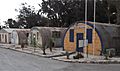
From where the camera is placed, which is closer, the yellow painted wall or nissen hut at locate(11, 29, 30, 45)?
the yellow painted wall

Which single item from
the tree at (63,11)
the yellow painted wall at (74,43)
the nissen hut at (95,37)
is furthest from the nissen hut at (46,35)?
the tree at (63,11)

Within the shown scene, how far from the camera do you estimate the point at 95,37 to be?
26.4 m

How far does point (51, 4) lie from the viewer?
57656mm

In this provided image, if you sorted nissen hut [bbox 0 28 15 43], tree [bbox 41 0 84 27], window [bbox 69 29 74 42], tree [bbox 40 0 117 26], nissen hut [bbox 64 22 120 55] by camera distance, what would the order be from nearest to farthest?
1. nissen hut [bbox 64 22 120 55]
2. window [bbox 69 29 74 42]
3. tree [bbox 40 0 117 26]
4. tree [bbox 41 0 84 27]
5. nissen hut [bbox 0 28 15 43]

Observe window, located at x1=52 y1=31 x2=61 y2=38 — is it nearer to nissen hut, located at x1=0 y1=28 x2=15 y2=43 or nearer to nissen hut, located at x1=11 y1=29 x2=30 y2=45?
nissen hut, located at x1=11 y1=29 x2=30 y2=45

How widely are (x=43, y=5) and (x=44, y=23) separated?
7.78 metres

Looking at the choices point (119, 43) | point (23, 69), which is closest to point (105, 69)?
point (23, 69)

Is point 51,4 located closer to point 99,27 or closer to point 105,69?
point 99,27

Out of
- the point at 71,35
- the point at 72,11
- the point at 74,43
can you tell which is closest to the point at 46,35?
the point at 71,35

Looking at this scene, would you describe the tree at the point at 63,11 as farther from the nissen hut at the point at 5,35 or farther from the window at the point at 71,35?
the window at the point at 71,35

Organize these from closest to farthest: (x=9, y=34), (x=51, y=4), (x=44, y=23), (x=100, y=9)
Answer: (x=100, y=9)
(x=9, y=34)
(x=51, y=4)
(x=44, y=23)

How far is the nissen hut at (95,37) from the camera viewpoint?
25906 millimetres

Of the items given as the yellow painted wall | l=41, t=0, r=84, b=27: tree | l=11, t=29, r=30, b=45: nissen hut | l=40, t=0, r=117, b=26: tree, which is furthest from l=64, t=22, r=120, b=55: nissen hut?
l=41, t=0, r=84, b=27: tree

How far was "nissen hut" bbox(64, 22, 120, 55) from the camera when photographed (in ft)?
85.0
